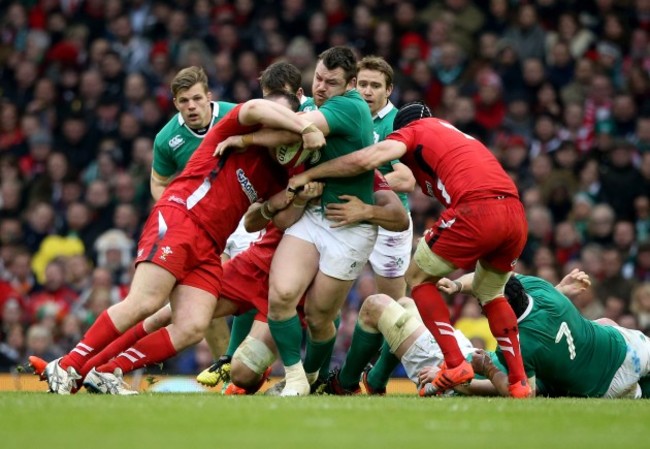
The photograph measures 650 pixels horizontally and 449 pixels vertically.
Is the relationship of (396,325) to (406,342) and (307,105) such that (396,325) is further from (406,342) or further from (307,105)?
(307,105)

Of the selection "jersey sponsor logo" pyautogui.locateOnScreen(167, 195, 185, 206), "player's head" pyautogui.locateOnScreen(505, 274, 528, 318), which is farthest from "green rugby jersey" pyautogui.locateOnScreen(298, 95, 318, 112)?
Result: "player's head" pyautogui.locateOnScreen(505, 274, 528, 318)

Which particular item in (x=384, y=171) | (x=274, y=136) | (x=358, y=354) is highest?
(x=274, y=136)

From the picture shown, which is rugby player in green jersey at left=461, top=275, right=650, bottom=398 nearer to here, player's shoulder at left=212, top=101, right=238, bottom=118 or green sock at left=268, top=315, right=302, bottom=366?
green sock at left=268, top=315, right=302, bottom=366

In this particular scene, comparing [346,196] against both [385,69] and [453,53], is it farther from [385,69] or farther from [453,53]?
[453,53]

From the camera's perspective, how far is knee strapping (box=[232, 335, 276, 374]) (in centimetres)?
1027

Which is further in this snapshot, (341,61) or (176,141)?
(176,141)

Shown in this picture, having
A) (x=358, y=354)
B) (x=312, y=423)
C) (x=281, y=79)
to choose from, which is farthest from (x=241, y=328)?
(x=312, y=423)

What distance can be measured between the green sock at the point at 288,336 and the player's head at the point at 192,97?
7.25ft

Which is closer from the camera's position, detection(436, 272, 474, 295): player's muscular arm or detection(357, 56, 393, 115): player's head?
detection(436, 272, 474, 295): player's muscular arm

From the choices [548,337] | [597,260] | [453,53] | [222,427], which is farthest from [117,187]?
[222,427]

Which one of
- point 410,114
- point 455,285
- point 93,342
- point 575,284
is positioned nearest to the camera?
point 93,342

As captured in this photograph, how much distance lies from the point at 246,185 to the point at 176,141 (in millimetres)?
1681

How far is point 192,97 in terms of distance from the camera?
36.4 ft

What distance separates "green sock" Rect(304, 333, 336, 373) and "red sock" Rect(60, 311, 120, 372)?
5.45 ft
